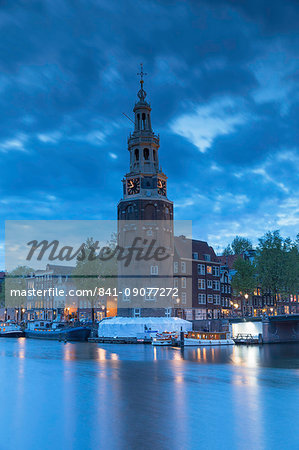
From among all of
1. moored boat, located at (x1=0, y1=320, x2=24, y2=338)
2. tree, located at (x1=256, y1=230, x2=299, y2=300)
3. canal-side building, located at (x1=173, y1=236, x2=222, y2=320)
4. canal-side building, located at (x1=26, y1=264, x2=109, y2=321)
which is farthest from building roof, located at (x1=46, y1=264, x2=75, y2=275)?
tree, located at (x1=256, y1=230, x2=299, y2=300)

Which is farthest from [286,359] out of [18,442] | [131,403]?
[18,442]

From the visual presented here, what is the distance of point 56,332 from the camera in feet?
324

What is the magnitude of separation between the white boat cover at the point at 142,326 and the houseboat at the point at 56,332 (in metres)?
9.35

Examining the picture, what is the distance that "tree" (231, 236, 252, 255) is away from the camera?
513 feet

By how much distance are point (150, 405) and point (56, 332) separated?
73.8 metres

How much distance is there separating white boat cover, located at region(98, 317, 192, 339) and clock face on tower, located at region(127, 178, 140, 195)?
25.2 metres

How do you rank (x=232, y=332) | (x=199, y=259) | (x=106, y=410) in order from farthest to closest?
(x=199, y=259) < (x=232, y=332) < (x=106, y=410)

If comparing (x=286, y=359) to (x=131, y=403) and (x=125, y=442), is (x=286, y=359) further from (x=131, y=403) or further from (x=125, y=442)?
(x=125, y=442)

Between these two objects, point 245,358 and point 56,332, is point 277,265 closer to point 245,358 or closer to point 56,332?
point 245,358

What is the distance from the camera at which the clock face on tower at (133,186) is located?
9156 cm

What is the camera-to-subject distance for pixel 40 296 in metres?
149

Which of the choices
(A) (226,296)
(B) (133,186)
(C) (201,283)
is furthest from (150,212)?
(A) (226,296)

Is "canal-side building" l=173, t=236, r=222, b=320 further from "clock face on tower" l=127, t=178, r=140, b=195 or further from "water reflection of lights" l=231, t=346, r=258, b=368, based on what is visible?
"water reflection of lights" l=231, t=346, r=258, b=368

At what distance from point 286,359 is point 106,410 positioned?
112 feet
